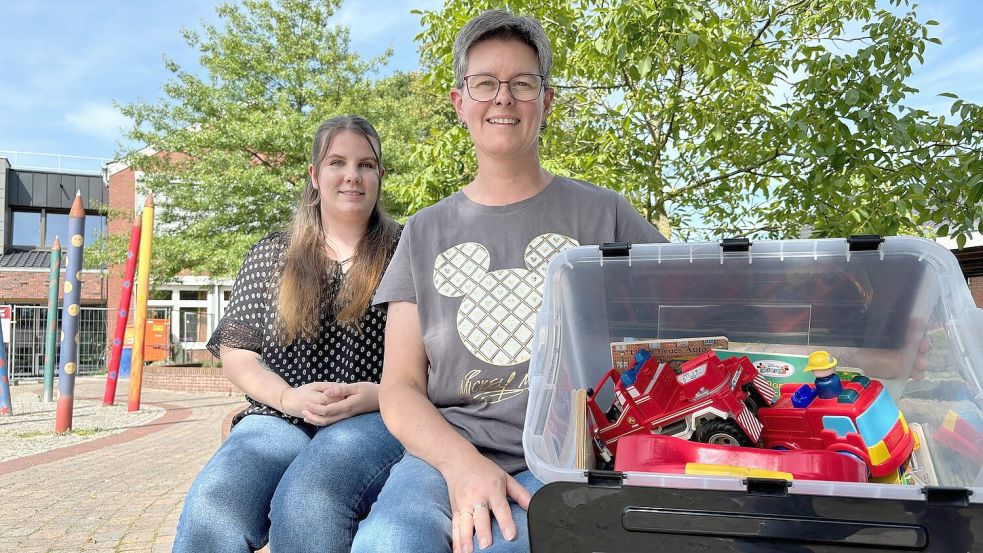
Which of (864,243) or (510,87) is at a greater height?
(510,87)

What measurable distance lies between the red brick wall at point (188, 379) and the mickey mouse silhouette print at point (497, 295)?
13331 mm

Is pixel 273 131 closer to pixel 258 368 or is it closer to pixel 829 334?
pixel 258 368

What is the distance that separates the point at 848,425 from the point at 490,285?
74 centimetres

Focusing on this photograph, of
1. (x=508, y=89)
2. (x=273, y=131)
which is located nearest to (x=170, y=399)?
(x=273, y=131)

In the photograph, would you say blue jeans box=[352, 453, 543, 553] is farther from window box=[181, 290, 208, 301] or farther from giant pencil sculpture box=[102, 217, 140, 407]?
window box=[181, 290, 208, 301]

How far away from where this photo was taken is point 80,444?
24.0 ft

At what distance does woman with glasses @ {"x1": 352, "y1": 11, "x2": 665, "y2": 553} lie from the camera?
5.05ft

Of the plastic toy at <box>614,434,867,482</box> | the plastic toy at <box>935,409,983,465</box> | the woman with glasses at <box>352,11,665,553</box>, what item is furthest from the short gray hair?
the plastic toy at <box>935,409,983,465</box>

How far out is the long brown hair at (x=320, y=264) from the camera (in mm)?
2170

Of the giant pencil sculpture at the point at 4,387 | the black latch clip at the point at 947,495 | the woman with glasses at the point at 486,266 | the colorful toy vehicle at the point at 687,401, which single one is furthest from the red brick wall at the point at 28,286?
the black latch clip at the point at 947,495

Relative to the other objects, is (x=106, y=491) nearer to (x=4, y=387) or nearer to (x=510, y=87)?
(x=510, y=87)

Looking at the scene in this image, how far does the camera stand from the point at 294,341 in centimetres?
220

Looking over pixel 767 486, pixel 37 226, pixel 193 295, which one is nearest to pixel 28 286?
pixel 37 226

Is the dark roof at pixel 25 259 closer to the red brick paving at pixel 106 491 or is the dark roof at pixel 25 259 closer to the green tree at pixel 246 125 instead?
the green tree at pixel 246 125
